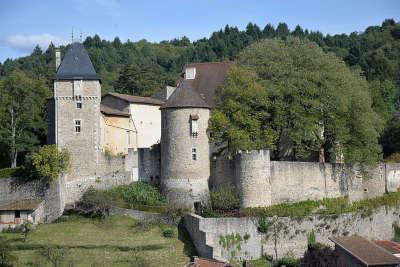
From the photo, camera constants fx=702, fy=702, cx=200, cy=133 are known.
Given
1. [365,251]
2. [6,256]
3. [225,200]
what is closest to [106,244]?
[6,256]

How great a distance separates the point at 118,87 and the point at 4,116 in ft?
82.9

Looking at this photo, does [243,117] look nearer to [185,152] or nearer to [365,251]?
[185,152]

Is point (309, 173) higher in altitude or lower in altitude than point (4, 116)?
lower

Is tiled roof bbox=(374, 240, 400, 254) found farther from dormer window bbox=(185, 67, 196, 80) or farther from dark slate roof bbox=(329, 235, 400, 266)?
dormer window bbox=(185, 67, 196, 80)

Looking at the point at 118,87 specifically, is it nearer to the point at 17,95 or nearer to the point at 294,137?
the point at 17,95

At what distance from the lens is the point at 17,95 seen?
163 ft

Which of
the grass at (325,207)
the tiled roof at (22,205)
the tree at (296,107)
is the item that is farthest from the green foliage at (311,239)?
the tiled roof at (22,205)

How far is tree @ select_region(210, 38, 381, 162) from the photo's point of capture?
130 feet

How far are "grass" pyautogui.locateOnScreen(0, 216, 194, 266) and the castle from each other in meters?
2.66

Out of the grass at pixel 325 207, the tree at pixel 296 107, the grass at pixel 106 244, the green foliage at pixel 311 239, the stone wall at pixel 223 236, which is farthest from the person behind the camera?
the tree at pixel 296 107

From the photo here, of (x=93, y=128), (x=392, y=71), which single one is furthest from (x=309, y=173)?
(x=392, y=71)

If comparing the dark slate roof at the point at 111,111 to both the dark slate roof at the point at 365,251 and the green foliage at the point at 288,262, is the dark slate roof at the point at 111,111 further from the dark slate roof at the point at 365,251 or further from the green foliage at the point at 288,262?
the dark slate roof at the point at 365,251

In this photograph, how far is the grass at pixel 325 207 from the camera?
122ft

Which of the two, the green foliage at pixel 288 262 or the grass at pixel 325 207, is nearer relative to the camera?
the green foliage at pixel 288 262
